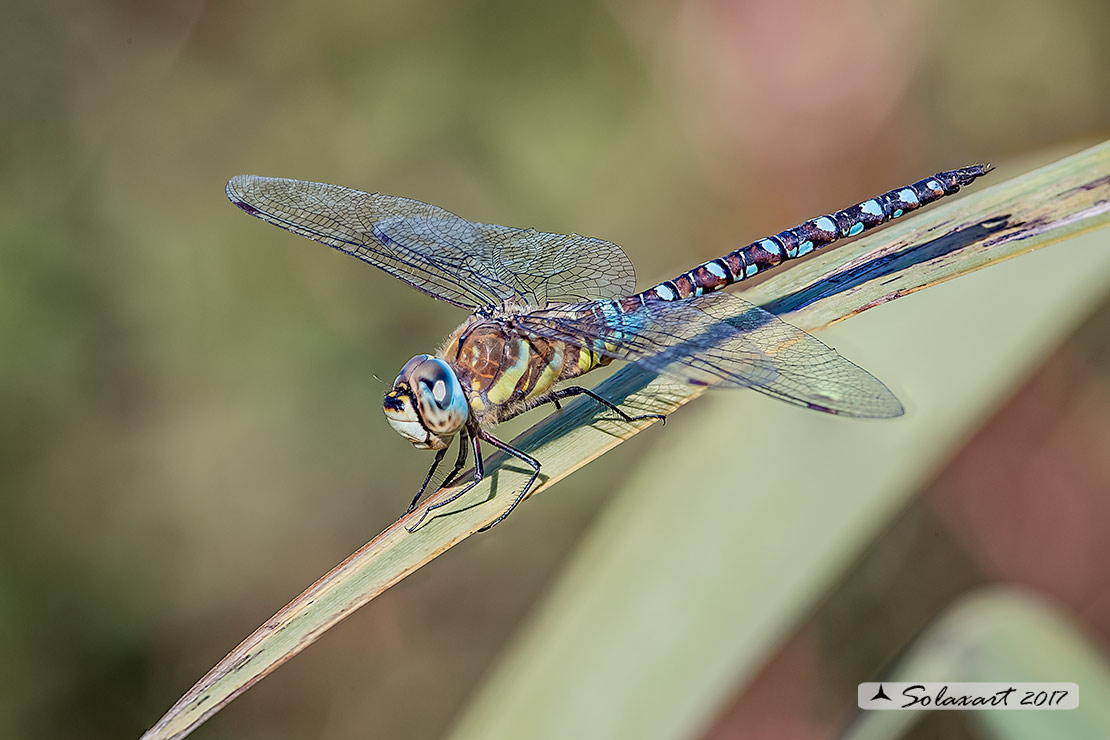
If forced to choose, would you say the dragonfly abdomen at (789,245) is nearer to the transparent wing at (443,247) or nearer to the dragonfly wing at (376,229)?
the transparent wing at (443,247)

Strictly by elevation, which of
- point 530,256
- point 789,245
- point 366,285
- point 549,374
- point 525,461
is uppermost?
point 789,245

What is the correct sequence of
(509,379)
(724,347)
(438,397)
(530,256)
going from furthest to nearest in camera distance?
(530,256) → (509,379) → (438,397) → (724,347)

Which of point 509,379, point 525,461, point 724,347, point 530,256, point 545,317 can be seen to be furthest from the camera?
point 530,256

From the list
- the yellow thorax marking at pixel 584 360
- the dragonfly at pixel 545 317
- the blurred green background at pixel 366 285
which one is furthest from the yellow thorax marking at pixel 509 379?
the blurred green background at pixel 366 285

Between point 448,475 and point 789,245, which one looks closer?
point 448,475

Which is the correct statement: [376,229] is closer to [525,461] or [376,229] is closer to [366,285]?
[366,285]

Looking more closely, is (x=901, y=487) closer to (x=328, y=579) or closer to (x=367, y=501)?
(x=328, y=579)

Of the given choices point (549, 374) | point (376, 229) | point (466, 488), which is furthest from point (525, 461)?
point (376, 229)

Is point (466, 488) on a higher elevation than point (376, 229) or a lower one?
lower
